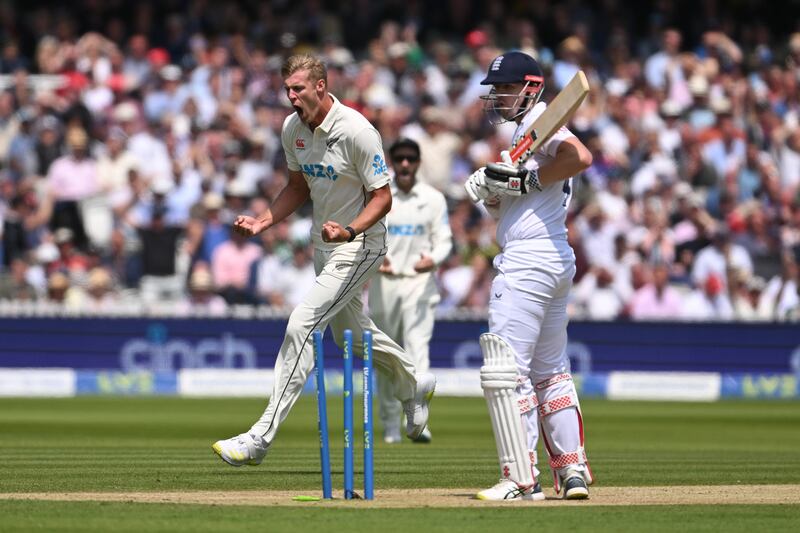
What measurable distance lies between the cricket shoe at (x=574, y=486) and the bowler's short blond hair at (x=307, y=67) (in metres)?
2.52

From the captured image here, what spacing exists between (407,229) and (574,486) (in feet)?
18.3

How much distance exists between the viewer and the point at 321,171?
854 centimetres

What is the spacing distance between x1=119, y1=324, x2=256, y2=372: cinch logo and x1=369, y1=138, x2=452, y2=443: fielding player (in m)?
6.01

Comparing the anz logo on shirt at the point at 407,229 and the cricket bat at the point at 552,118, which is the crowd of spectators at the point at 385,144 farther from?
the cricket bat at the point at 552,118

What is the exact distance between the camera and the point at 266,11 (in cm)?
2338

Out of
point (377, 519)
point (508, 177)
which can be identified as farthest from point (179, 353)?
point (377, 519)

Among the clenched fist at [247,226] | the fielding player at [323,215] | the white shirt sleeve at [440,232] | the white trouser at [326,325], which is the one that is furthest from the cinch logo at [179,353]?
the clenched fist at [247,226]

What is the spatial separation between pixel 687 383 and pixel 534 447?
1201 cm

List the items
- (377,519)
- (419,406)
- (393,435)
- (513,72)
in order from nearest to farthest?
(377,519) < (513,72) < (419,406) < (393,435)

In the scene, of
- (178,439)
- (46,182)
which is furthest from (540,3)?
(178,439)

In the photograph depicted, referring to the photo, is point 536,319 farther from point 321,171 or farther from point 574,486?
point 321,171

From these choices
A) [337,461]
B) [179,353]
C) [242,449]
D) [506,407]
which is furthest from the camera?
[179,353]

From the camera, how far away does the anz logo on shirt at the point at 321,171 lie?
334 inches

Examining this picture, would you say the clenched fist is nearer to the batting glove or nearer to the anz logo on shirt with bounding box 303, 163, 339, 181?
the anz logo on shirt with bounding box 303, 163, 339, 181
